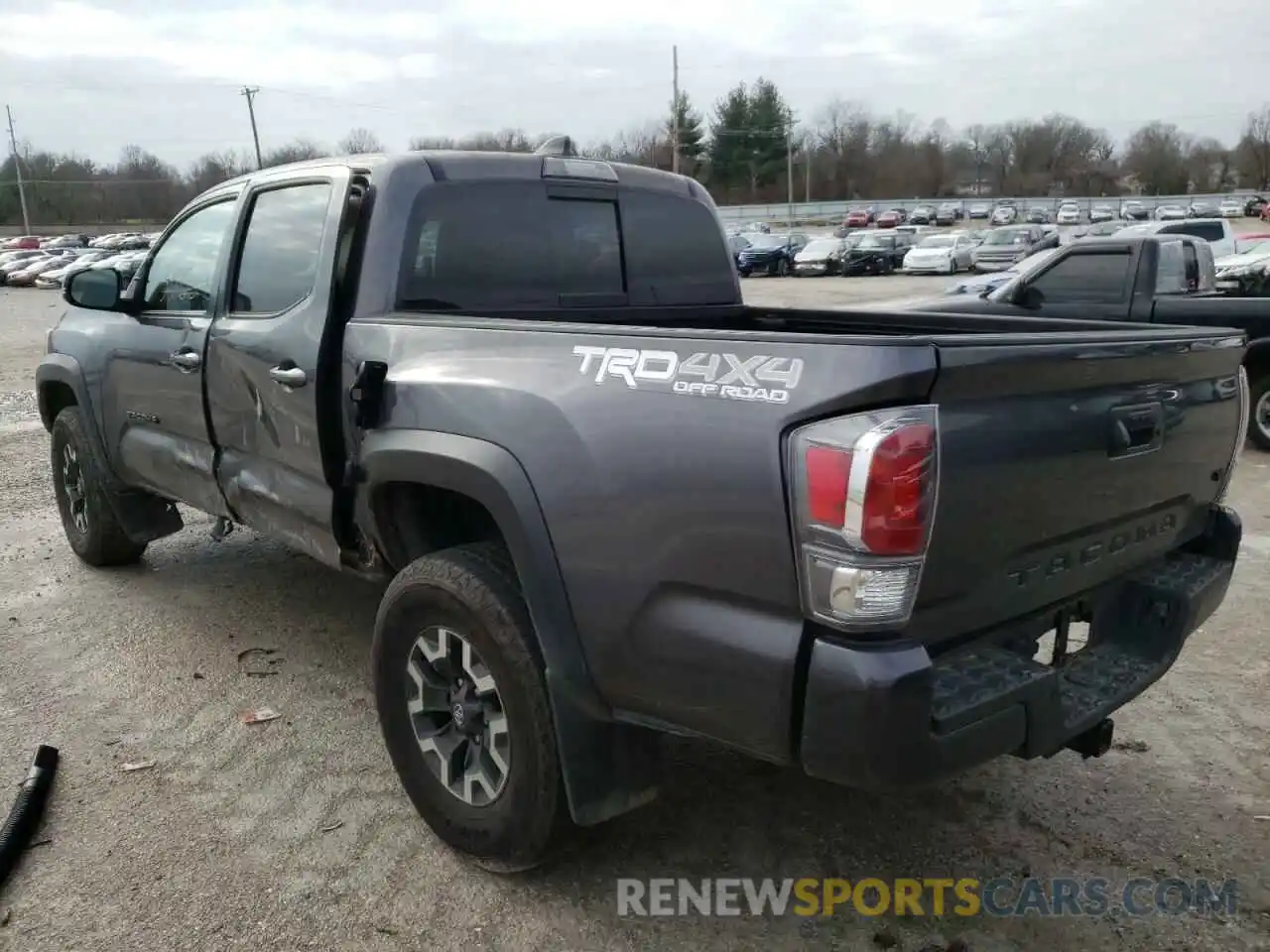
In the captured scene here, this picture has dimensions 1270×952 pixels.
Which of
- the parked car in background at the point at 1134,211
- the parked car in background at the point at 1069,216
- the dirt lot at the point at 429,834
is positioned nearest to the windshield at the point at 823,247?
the parked car in background at the point at 1134,211

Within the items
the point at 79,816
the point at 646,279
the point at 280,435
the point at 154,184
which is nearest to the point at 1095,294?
the point at 646,279

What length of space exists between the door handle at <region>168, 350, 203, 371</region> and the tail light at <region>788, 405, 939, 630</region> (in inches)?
117

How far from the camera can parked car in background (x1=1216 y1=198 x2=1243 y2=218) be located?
64.0 metres

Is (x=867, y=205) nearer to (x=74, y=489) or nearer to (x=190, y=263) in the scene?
(x=74, y=489)

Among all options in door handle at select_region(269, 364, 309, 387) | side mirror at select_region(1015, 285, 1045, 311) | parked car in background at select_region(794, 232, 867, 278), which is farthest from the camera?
parked car in background at select_region(794, 232, 867, 278)

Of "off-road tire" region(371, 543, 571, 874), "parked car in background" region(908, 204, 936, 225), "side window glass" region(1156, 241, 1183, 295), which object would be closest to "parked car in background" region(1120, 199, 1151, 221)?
"parked car in background" region(908, 204, 936, 225)

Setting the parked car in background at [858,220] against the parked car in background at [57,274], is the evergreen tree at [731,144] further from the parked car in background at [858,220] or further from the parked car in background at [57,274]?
the parked car in background at [57,274]

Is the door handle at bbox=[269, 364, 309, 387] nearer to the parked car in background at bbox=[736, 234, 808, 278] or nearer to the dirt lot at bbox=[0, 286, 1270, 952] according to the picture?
the dirt lot at bbox=[0, 286, 1270, 952]

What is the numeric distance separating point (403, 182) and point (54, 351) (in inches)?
119

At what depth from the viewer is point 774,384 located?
A: 215cm

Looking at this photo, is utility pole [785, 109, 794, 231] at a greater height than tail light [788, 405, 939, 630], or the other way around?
utility pole [785, 109, 794, 231]

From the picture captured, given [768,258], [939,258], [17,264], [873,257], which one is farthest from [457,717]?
[17,264]

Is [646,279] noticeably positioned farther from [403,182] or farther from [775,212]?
[775,212]

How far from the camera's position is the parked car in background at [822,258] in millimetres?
36500
